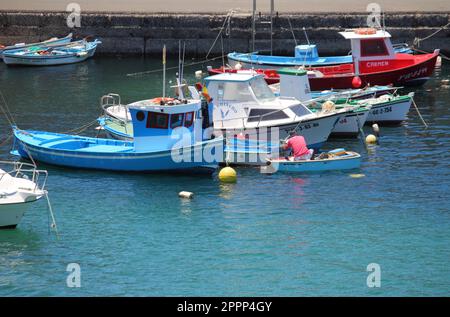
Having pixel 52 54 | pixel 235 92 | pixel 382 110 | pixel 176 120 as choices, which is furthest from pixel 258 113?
pixel 52 54

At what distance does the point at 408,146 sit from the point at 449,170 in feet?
9.07

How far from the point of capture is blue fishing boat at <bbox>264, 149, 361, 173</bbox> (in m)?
25.9

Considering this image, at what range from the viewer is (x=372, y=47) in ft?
120

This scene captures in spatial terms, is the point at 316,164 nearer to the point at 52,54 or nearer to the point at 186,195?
the point at 186,195

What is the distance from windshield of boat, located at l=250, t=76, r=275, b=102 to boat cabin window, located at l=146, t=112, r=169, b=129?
3665 millimetres

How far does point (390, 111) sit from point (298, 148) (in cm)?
629

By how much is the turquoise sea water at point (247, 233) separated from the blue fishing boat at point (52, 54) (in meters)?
15.1

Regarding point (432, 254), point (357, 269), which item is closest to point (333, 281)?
point (357, 269)

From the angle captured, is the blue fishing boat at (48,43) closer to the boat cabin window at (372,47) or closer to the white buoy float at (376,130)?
the boat cabin window at (372,47)

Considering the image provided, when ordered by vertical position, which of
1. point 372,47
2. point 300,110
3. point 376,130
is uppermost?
point 372,47

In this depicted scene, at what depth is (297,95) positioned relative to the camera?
3100cm

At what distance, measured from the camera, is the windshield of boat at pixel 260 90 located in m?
28.6

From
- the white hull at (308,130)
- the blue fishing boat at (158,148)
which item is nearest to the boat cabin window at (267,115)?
the white hull at (308,130)
